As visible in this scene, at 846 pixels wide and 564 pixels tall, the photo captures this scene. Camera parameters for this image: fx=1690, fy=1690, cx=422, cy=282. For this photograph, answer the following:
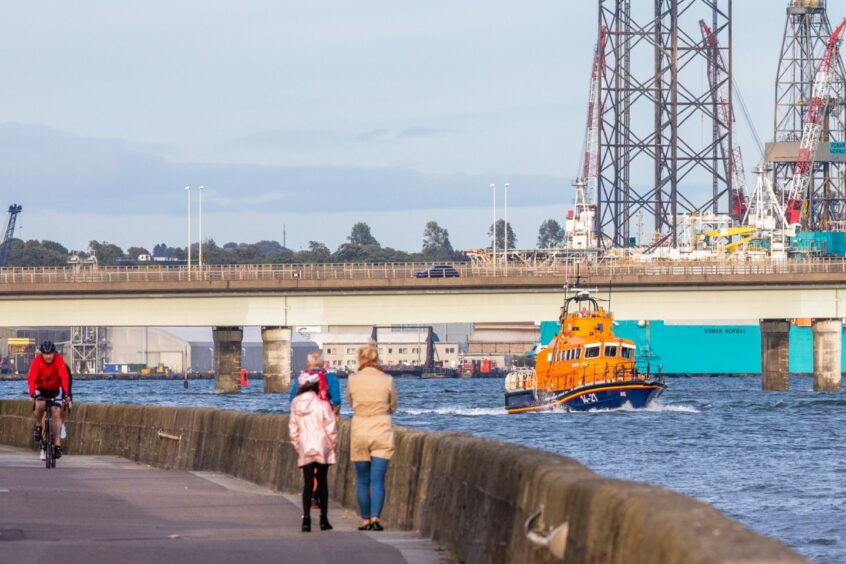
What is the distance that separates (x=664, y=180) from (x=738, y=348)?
18.1 meters

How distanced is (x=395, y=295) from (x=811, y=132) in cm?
9396

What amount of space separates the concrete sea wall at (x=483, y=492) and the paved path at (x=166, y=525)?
1.37ft

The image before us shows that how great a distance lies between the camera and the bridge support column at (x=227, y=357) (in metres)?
102

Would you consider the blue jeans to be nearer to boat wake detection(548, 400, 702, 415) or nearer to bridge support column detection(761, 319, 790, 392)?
boat wake detection(548, 400, 702, 415)

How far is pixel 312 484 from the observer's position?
17281mm

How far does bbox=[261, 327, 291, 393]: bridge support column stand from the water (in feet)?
19.2

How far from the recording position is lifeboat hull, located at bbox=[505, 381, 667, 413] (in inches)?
2707

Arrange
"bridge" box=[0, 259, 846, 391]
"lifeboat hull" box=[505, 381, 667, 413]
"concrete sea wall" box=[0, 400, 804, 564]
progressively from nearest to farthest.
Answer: "concrete sea wall" box=[0, 400, 804, 564] < "lifeboat hull" box=[505, 381, 667, 413] < "bridge" box=[0, 259, 846, 391]

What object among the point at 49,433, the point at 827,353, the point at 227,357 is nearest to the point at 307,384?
the point at 49,433

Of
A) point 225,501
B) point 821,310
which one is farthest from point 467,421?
point 225,501

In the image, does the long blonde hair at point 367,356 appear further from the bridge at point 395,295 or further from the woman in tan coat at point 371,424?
the bridge at point 395,295

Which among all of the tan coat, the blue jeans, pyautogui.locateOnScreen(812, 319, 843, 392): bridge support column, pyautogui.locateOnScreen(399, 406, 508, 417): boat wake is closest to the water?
pyautogui.locateOnScreen(399, 406, 508, 417): boat wake

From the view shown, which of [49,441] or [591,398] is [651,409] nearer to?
[591,398]

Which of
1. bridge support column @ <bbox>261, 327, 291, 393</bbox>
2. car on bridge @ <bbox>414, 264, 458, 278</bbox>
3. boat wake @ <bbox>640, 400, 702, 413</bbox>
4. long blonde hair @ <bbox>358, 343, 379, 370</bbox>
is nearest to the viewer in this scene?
long blonde hair @ <bbox>358, 343, 379, 370</bbox>
